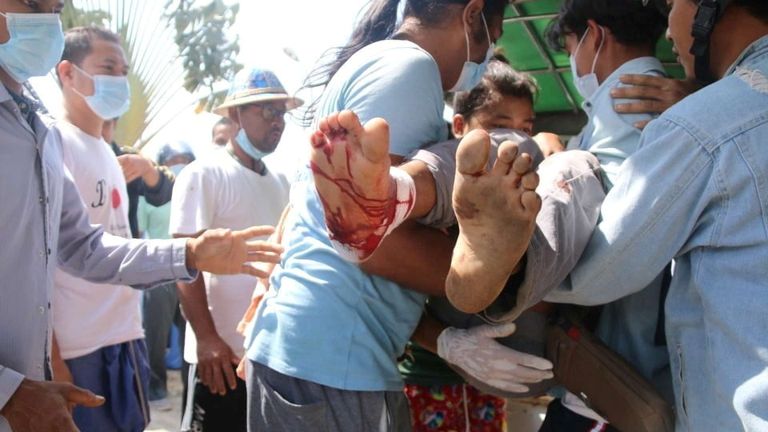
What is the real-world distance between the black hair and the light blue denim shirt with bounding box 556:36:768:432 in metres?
0.70

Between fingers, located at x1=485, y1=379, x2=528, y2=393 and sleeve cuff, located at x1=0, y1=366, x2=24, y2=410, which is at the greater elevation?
sleeve cuff, located at x1=0, y1=366, x2=24, y2=410

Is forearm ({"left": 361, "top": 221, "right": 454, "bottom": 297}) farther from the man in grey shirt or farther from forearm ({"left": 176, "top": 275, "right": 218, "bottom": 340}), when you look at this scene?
forearm ({"left": 176, "top": 275, "right": 218, "bottom": 340})

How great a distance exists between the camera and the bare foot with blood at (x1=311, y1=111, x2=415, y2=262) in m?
1.20

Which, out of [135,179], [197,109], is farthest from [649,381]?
[197,109]

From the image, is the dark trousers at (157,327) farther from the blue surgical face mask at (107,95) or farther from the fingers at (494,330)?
the fingers at (494,330)

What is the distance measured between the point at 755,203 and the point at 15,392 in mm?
1633

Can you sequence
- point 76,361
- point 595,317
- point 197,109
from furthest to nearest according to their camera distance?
point 197,109 → point 76,361 → point 595,317

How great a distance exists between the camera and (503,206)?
1.18 metres

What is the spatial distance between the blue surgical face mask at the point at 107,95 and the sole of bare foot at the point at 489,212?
2.45 meters

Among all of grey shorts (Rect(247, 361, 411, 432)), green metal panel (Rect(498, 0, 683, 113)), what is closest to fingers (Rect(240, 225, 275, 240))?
grey shorts (Rect(247, 361, 411, 432))

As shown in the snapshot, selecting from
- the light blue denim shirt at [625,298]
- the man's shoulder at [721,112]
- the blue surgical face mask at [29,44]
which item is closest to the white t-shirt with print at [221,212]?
the blue surgical face mask at [29,44]

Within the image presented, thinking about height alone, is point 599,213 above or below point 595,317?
above

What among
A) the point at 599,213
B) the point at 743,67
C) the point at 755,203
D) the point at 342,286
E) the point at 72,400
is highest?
the point at 743,67

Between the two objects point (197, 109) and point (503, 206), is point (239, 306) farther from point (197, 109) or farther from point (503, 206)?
point (197, 109)
